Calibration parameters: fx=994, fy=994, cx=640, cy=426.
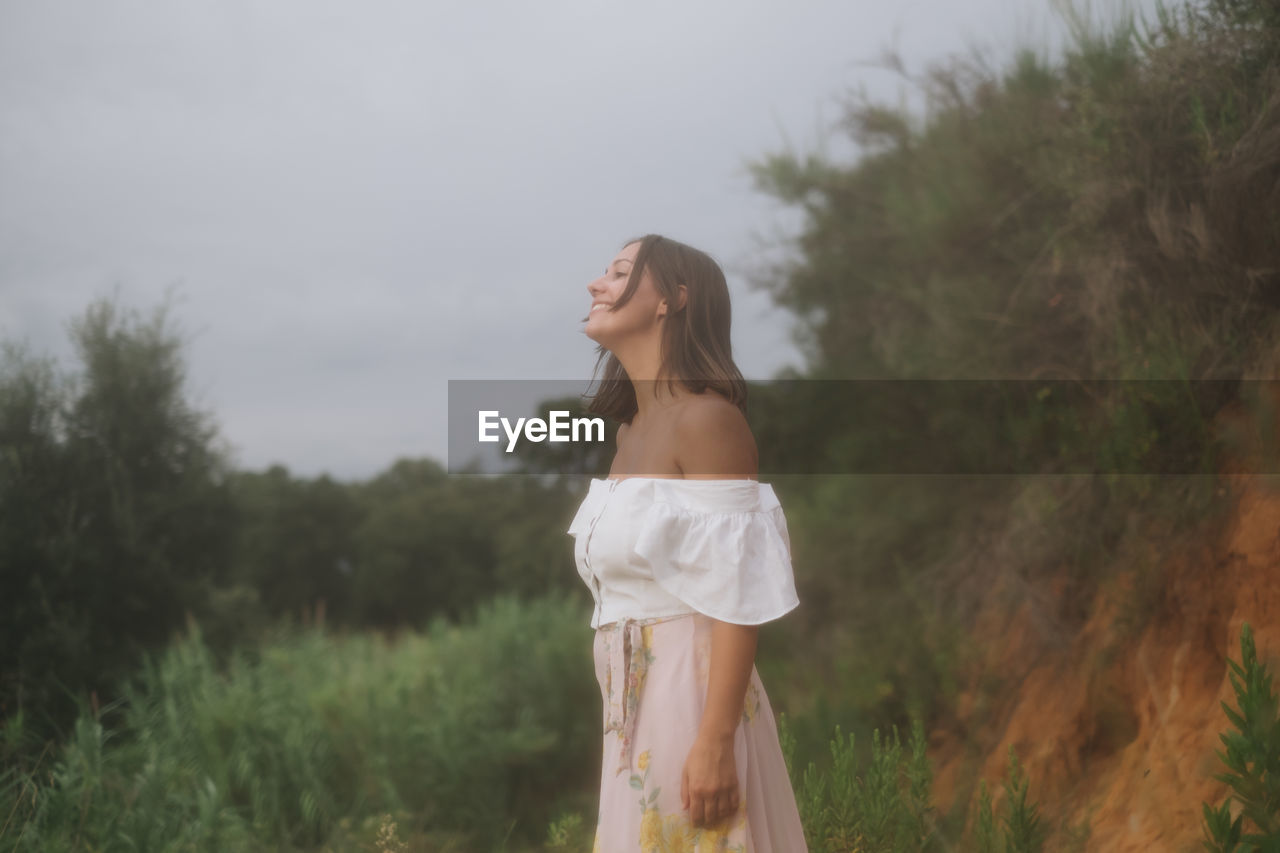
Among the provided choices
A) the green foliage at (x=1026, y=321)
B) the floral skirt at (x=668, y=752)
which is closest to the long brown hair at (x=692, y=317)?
the floral skirt at (x=668, y=752)

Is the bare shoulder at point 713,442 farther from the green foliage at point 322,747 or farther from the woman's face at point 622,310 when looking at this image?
the green foliage at point 322,747

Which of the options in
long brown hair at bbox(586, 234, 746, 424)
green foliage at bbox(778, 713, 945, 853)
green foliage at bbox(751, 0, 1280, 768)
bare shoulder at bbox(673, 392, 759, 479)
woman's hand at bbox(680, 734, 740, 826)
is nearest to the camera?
woman's hand at bbox(680, 734, 740, 826)

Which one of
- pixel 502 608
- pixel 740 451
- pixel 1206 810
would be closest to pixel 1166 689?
pixel 1206 810

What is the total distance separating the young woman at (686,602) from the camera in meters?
1.80

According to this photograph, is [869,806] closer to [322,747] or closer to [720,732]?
[720,732]

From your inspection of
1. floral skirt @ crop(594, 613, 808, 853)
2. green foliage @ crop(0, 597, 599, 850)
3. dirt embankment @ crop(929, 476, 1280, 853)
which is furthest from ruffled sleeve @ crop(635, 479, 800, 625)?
green foliage @ crop(0, 597, 599, 850)

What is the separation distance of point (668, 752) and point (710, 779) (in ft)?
0.36

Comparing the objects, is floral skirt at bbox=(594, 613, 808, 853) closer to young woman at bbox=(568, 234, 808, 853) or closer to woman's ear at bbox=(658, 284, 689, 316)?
young woman at bbox=(568, 234, 808, 853)

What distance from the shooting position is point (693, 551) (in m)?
1.85

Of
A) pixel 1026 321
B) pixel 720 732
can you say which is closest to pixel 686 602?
pixel 720 732

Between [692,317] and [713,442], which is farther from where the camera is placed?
[692,317]

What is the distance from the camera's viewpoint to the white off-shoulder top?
5.98ft

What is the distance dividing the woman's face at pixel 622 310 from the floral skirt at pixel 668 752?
0.60m

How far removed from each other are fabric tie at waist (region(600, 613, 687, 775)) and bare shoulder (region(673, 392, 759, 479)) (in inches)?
11.4
